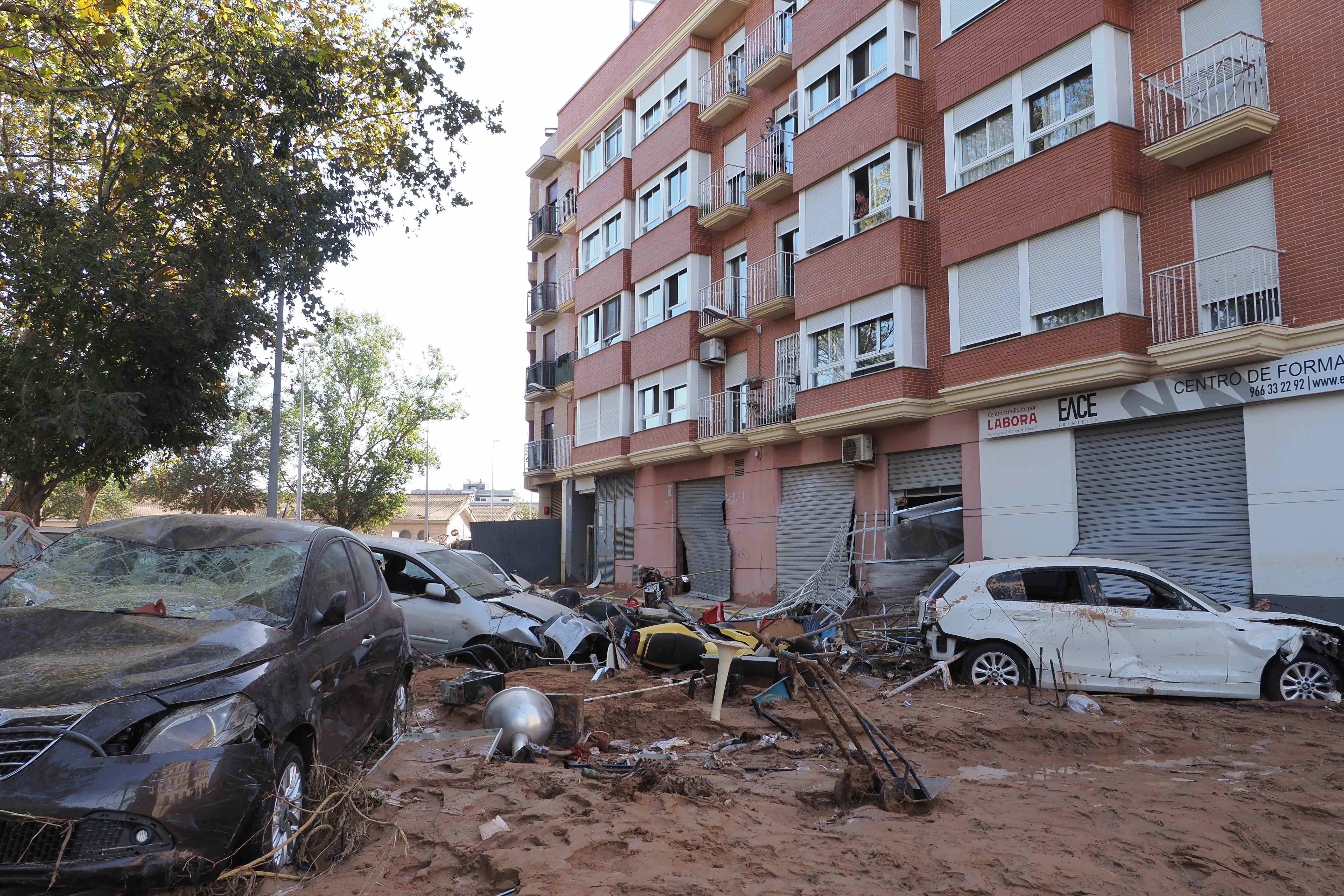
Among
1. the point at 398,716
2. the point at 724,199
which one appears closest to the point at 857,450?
the point at 724,199

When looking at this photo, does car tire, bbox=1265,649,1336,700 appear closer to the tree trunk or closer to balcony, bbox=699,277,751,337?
balcony, bbox=699,277,751,337

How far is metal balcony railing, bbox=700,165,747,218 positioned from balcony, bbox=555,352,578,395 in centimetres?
982

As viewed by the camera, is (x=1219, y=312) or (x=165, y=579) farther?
(x=1219, y=312)

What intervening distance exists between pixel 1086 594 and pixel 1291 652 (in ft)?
6.20

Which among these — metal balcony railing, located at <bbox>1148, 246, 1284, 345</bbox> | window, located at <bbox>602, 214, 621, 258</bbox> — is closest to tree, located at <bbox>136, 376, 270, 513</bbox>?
window, located at <bbox>602, 214, 621, 258</bbox>

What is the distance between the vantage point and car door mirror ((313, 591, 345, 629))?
4.86m

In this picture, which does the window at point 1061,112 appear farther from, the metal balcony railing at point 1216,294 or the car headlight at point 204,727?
the car headlight at point 204,727

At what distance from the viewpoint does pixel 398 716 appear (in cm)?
670

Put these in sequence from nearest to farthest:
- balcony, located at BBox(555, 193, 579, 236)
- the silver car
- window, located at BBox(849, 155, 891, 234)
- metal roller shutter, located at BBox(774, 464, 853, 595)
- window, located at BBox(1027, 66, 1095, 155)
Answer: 1. the silver car
2. window, located at BBox(1027, 66, 1095, 155)
3. window, located at BBox(849, 155, 891, 234)
4. metal roller shutter, located at BBox(774, 464, 853, 595)
5. balcony, located at BBox(555, 193, 579, 236)

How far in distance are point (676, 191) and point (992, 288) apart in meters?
13.1

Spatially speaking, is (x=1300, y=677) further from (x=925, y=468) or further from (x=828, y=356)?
(x=828, y=356)

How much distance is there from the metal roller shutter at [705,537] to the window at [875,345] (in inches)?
265

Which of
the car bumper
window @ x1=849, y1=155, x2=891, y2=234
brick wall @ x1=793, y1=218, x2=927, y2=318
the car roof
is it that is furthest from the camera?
window @ x1=849, y1=155, x2=891, y2=234

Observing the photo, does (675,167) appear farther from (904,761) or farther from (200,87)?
(904,761)
